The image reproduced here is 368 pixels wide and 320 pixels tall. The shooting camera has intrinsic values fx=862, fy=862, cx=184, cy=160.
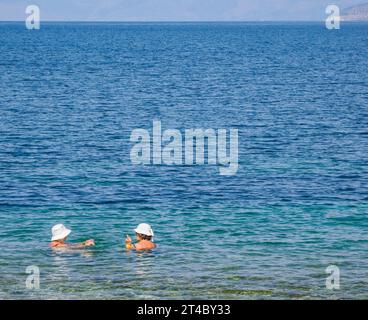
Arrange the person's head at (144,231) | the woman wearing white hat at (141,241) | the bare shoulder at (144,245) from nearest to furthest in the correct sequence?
the person's head at (144,231), the woman wearing white hat at (141,241), the bare shoulder at (144,245)

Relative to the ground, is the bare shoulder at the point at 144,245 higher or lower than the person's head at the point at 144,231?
lower

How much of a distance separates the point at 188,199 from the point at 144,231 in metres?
11.6

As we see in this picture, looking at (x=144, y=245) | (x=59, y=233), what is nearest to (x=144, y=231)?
(x=144, y=245)

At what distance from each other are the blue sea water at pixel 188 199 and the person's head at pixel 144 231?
0.75 meters

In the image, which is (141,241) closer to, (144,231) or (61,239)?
(144,231)

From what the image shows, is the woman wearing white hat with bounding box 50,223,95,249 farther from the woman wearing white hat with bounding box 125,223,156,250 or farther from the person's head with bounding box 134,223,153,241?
the person's head with bounding box 134,223,153,241

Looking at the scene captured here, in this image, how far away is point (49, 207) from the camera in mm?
41938

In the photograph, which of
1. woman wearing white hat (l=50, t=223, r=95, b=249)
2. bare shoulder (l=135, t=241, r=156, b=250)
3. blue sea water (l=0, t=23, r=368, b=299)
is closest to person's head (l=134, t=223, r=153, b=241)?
bare shoulder (l=135, t=241, r=156, b=250)

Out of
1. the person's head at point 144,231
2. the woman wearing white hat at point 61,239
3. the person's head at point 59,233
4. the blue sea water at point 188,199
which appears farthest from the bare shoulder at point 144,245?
the person's head at point 59,233

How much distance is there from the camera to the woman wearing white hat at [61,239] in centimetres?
3334

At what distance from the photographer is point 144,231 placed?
33000 millimetres

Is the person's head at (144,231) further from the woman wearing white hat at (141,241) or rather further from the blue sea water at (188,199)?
the blue sea water at (188,199)

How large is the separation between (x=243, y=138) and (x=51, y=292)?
4029cm

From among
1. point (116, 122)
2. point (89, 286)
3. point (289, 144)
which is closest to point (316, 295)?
point (89, 286)
